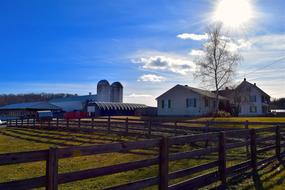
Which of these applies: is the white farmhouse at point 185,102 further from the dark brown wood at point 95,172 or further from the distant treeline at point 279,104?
the distant treeline at point 279,104

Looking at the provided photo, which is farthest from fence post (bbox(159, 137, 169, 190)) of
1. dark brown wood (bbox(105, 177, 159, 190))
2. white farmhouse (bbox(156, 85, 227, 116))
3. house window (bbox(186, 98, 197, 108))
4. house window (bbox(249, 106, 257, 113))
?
house window (bbox(249, 106, 257, 113))

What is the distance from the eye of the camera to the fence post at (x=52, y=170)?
13.5 feet

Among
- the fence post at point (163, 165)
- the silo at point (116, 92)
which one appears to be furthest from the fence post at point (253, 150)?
the silo at point (116, 92)

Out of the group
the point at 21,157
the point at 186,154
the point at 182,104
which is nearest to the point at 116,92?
the point at 182,104

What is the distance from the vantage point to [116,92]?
7369 cm

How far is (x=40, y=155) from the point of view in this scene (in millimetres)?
4078

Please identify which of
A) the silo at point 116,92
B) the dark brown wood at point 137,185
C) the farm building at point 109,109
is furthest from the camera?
the silo at point 116,92

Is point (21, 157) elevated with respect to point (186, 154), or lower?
elevated

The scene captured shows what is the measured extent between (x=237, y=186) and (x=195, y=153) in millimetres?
1411

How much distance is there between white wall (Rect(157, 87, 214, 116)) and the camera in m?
45.5

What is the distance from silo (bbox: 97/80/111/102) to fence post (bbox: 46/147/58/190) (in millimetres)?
67171

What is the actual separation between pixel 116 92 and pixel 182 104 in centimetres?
2977

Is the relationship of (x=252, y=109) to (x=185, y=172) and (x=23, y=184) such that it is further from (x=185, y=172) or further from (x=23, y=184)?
(x=23, y=184)

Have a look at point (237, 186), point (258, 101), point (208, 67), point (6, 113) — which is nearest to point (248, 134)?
point (237, 186)
